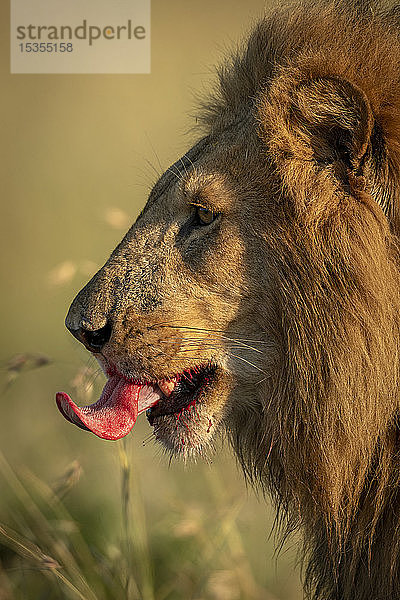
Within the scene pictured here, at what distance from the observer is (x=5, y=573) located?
3.32m

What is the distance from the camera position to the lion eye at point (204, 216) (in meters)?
2.46

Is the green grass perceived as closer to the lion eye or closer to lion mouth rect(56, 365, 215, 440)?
lion mouth rect(56, 365, 215, 440)

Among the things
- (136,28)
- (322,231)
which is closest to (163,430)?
(322,231)

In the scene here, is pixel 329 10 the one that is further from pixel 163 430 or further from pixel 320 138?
pixel 163 430


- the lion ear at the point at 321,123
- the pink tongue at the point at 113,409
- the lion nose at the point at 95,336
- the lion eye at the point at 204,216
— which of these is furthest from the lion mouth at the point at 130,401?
the lion ear at the point at 321,123

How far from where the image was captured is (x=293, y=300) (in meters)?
2.34

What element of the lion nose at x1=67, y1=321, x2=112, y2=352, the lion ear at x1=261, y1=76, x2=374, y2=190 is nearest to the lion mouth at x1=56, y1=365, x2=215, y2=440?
the lion nose at x1=67, y1=321, x2=112, y2=352

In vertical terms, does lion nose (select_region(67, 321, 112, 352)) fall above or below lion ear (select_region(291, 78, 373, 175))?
below

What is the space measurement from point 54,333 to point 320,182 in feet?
14.0

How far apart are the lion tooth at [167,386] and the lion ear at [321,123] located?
0.68m

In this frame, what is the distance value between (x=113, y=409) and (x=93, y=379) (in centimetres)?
36

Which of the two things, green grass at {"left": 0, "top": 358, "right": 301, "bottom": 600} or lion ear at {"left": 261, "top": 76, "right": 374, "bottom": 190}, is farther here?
green grass at {"left": 0, "top": 358, "right": 301, "bottom": 600}

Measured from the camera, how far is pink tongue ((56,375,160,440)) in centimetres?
248

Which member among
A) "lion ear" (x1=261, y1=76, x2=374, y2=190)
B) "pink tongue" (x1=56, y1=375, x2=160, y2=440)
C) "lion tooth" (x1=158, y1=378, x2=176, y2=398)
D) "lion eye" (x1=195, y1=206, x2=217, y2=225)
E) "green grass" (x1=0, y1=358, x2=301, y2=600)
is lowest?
"green grass" (x1=0, y1=358, x2=301, y2=600)
